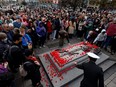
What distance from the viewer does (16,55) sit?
4254 mm

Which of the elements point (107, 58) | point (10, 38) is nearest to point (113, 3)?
point (107, 58)

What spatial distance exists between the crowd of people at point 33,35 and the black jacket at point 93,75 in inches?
65.5

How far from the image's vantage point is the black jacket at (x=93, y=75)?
3236 mm

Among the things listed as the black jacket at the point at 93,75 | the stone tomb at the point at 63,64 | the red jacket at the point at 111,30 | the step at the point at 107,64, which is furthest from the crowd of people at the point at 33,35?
the black jacket at the point at 93,75

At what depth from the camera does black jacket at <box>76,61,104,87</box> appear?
3.24 meters

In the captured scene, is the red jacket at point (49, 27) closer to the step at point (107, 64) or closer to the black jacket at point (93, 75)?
the step at point (107, 64)

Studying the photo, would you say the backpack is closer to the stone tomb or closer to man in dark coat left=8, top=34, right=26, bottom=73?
man in dark coat left=8, top=34, right=26, bottom=73

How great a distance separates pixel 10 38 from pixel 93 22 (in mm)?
6479

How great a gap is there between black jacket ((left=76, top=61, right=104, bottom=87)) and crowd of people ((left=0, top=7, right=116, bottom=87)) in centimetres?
166

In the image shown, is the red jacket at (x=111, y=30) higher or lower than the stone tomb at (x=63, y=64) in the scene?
higher

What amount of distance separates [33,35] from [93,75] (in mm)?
4885

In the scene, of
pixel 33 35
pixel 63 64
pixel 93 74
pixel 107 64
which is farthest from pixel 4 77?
pixel 107 64

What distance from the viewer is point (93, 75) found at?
3260mm

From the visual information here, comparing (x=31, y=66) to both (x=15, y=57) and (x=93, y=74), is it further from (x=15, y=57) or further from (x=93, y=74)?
(x=93, y=74)
